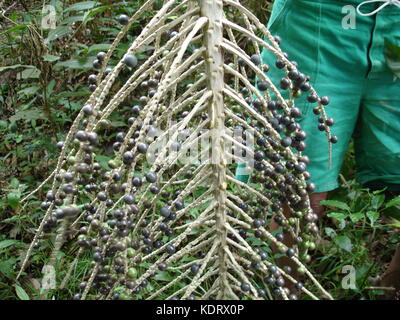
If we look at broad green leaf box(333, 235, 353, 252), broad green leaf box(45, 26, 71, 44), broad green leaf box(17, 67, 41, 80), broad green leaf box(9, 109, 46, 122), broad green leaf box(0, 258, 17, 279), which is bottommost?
broad green leaf box(0, 258, 17, 279)

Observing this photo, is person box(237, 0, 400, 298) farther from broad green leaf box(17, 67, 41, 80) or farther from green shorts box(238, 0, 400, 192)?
broad green leaf box(17, 67, 41, 80)

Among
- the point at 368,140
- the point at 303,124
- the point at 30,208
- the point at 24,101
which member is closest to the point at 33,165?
the point at 30,208

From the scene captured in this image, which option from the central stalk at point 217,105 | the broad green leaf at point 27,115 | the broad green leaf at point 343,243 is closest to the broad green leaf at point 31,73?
the broad green leaf at point 27,115

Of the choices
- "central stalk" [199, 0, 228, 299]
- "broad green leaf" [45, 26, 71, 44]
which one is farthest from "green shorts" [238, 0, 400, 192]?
"broad green leaf" [45, 26, 71, 44]

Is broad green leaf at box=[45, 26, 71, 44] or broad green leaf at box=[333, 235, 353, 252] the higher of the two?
broad green leaf at box=[45, 26, 71, 44]

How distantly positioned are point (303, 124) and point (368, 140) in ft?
0.88

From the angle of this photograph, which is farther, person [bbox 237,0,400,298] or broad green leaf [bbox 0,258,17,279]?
broad green leaf [bbox 0,258,17,279]

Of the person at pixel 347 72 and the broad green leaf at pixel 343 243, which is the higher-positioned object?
the person at pixel 347 72

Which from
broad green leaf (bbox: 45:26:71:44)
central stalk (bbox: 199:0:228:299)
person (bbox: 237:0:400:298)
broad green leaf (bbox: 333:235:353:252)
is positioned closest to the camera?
central stalk (bbox: 199:0:228:299)

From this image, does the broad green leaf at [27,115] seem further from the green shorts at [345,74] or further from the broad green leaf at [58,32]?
the green shorts at [345,74]

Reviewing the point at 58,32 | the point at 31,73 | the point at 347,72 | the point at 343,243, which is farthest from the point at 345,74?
the point at 31,73

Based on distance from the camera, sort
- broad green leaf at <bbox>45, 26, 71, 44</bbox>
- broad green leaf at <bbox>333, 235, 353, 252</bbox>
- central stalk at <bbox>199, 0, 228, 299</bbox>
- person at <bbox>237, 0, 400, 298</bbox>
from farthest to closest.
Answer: broad green leaf at <bbox>45, 26, 71, 44</bbox> < broad green leaf at <bbox>333, 235, 353, 252</bbox> < person at <bbox>237, 0, 400, 298</bbox> < central stalk at <bbox>199, 0, 228, 299</bbox>

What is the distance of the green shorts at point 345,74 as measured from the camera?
1.47 meters

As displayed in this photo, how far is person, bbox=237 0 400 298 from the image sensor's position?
1459 mm
